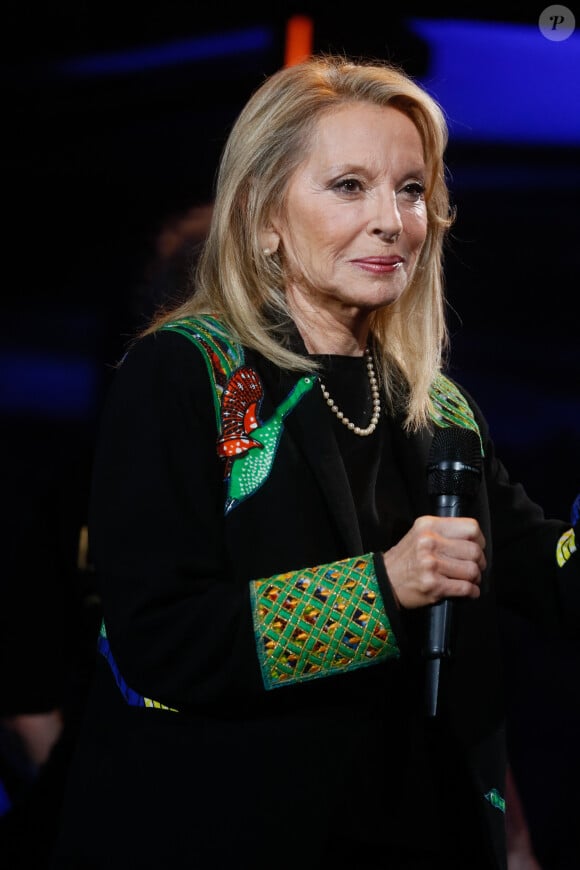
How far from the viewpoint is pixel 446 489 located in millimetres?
1317

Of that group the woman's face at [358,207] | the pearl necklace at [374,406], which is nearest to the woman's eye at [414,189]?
the woman's face at [358,207]

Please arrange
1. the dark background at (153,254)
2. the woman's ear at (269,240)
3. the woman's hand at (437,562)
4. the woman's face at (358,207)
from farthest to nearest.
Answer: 1. the dark background at (153,254)
2. the woman's ear at (269,240)
3. the woman's face at (358,207)
4. the woman's hand at (437,562)

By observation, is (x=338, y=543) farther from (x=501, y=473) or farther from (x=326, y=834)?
(x=501, y=473)

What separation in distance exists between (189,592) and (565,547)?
634 millimetres

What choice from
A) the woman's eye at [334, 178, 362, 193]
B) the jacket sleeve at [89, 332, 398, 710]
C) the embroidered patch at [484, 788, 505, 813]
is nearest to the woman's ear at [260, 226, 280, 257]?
the woman's eye at [334, 178, 362, 193]

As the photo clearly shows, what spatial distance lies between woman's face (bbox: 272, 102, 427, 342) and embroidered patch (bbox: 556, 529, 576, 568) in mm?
447

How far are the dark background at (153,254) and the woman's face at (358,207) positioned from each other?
0.99 m

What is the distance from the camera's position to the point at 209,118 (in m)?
2.59

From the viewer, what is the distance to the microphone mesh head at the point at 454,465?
132 cm

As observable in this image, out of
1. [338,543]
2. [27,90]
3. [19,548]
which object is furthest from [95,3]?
[338,543]

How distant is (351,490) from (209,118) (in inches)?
55.9

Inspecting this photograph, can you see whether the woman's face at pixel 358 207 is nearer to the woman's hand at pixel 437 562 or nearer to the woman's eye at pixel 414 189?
the woman's eye at pixel 414 189

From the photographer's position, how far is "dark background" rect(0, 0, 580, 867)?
8.05 feet

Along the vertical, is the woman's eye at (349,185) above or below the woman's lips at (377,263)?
above
